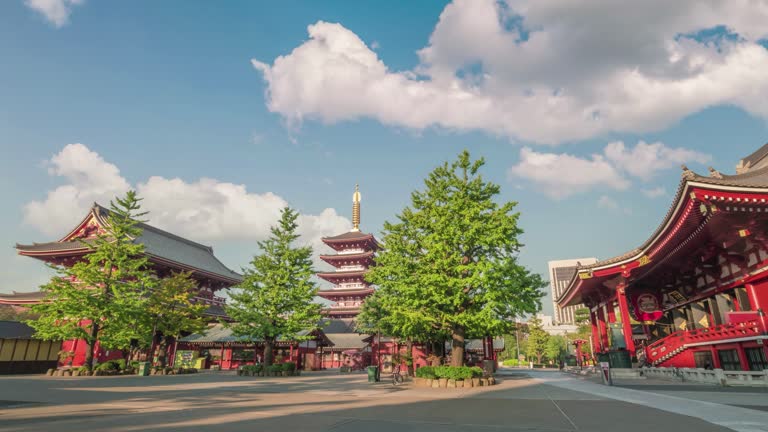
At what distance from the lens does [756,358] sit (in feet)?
50.9

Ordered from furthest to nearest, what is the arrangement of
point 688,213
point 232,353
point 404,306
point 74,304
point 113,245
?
1. point 232,353
2. point 113,245
3. point 74,304
4. point 404,306
5. point 688,213

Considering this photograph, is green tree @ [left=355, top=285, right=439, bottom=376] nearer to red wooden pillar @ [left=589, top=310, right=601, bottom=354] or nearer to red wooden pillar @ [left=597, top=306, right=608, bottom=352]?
red wooden pillar @ [left=597, top=306, right=608, bottom=352]

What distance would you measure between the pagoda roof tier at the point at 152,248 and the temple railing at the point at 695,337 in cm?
3244

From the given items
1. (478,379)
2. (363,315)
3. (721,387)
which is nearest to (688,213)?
(721,387)

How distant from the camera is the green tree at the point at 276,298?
28.0 m

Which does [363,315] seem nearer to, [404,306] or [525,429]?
[404,306]

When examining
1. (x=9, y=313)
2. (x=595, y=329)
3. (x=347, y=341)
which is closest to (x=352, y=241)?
(x=347, y=341)

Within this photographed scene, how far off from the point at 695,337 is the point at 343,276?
41.5m

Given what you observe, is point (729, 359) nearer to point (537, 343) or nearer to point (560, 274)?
point (537, 343)

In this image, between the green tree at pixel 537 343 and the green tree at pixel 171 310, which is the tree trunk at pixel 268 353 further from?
the green tree at pixel 537 343

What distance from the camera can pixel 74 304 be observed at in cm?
2331

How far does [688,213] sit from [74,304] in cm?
3181


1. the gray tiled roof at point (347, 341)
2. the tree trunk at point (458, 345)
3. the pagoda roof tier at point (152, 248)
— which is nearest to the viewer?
the tree trunk at point (458, 345)

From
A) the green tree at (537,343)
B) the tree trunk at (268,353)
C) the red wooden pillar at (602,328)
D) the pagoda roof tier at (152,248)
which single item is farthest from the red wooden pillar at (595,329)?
the pagoda roof tier at (152,248)
